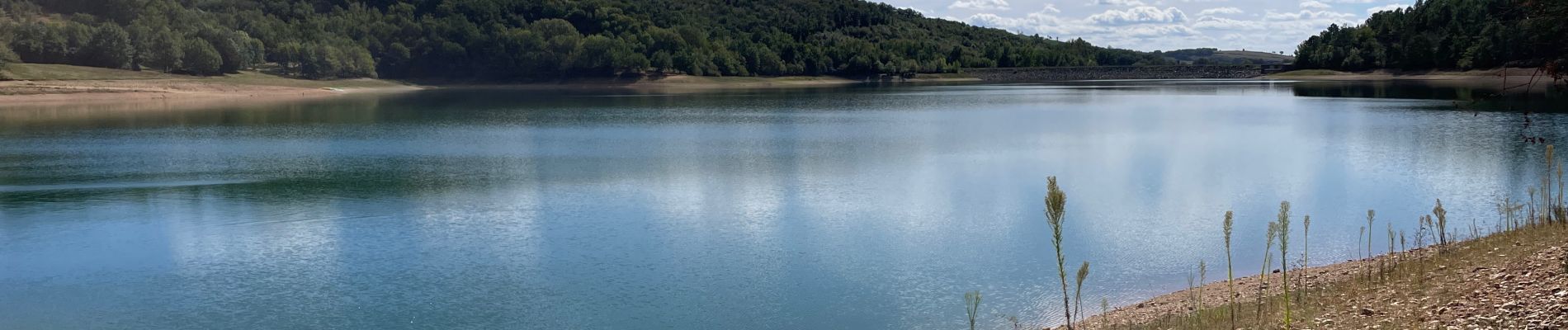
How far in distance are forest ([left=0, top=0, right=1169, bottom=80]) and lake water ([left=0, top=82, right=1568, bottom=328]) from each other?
66503mm

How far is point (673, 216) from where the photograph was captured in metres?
21.4

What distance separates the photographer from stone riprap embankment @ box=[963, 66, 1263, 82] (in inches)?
6245

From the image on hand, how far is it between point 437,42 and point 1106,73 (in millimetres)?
93126

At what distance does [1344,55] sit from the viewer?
122 m

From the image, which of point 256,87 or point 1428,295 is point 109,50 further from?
point 1428,295

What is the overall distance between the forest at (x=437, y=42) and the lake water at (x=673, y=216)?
2618 inches

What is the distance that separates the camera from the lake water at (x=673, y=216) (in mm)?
14289

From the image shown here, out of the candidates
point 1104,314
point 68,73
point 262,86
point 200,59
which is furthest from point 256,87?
point 1104,314

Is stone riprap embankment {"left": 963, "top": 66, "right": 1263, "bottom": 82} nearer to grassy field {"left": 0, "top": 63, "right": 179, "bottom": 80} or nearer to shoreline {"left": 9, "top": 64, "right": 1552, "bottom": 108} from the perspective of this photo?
shoreline {"left": 9, "top": 64, "right": 1552, "bottom": 108}

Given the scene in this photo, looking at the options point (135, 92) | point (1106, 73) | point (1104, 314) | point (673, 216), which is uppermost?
point (1106, 73)

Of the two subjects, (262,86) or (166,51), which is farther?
(166,51)

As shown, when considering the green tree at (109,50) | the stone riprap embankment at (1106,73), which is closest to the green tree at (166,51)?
the green tree at (109,50)

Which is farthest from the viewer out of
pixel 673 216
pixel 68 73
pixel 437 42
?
pixel 437 42

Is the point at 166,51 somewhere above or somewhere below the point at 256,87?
above
